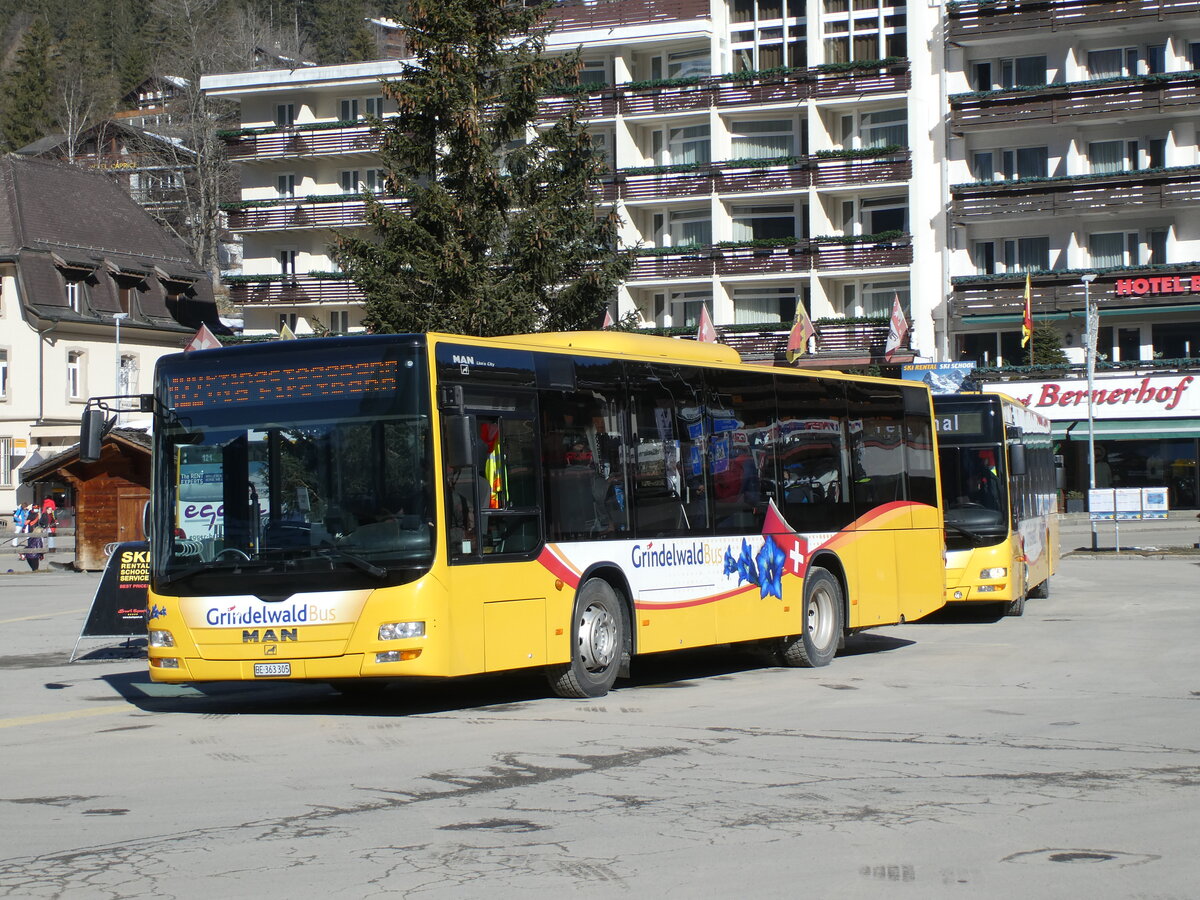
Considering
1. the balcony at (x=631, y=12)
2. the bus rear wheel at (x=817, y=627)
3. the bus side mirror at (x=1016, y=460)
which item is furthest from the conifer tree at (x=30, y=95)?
the bus rear wheel at (x=817, y=627)

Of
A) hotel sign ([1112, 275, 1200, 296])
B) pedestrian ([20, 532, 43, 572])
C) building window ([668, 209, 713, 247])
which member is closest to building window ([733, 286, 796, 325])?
building window ([668, 209, 713, 247])

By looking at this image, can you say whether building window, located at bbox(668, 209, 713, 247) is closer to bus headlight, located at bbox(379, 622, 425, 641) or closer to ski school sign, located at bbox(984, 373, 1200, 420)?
ski school sign, located at bbox(984, 373, 1200, 420)

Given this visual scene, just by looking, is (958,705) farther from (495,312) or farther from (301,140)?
(301,140)

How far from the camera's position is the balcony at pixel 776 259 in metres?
57.3

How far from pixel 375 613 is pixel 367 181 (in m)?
56.9

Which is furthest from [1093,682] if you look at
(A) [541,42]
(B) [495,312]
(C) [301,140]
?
(C) [301,140]

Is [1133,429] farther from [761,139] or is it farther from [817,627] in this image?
[817,627]

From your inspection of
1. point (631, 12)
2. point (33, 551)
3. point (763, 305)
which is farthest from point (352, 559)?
point (631, 12)

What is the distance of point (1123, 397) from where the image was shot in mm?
55656

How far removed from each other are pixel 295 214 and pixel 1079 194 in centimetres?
2970

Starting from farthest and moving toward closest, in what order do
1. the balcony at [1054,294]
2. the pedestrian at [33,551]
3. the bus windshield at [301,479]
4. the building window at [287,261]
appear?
the building window at [287,261] < the balcony at [1054,294] < the pedestrian at [33,551] < the bus windshield at [301,479]

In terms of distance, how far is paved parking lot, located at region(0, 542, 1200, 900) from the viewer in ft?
22.7

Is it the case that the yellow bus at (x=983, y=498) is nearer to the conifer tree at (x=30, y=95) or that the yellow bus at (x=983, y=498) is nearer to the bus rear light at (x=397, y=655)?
→ the bus rear light at (x=397, y=655)

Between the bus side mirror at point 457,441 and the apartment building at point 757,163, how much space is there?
4391cm
